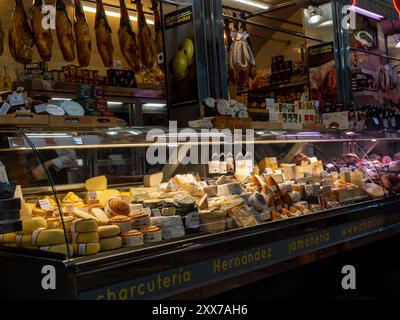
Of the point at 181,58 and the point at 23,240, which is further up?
the point at 181,58

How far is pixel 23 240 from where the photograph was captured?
2.30 metres

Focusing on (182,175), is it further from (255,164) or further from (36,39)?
(36,39)

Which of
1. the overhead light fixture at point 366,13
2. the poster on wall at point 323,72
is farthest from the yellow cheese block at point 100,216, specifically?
the overhead light fixture at point 366,13

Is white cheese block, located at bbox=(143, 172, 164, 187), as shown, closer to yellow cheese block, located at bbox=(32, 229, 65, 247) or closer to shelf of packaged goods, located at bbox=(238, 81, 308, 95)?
yellow cheese block, located at bbox=(32, 229, 65, 247)

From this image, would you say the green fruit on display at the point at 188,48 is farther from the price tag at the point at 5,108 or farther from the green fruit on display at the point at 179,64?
the price tag at the point at 5,108

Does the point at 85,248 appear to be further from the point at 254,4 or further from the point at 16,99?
the point at 254,4

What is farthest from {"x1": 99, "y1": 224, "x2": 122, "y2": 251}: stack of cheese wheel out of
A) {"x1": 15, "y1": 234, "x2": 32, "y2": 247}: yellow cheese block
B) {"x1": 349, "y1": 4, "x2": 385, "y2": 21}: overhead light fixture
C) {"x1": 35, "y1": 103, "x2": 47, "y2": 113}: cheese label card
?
{"x1": 349, "y1": 4, "x2": 385, "y2": 21}: overhead light fixture

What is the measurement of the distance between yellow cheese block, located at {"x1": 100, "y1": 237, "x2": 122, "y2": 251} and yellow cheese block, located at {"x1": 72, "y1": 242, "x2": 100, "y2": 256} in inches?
3.0

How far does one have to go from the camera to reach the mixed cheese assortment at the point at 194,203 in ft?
7.72

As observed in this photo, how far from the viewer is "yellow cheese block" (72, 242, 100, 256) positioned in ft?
7.35

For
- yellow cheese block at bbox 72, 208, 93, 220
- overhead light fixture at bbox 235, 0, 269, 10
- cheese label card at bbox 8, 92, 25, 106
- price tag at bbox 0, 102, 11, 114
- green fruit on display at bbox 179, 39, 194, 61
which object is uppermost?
overhead light fixture at bbox 235, 0, 269, 10

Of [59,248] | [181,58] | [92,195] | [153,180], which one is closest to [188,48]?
[181,58]

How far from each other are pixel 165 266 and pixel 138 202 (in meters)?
0.69

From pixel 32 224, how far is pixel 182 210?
0.83 metres
